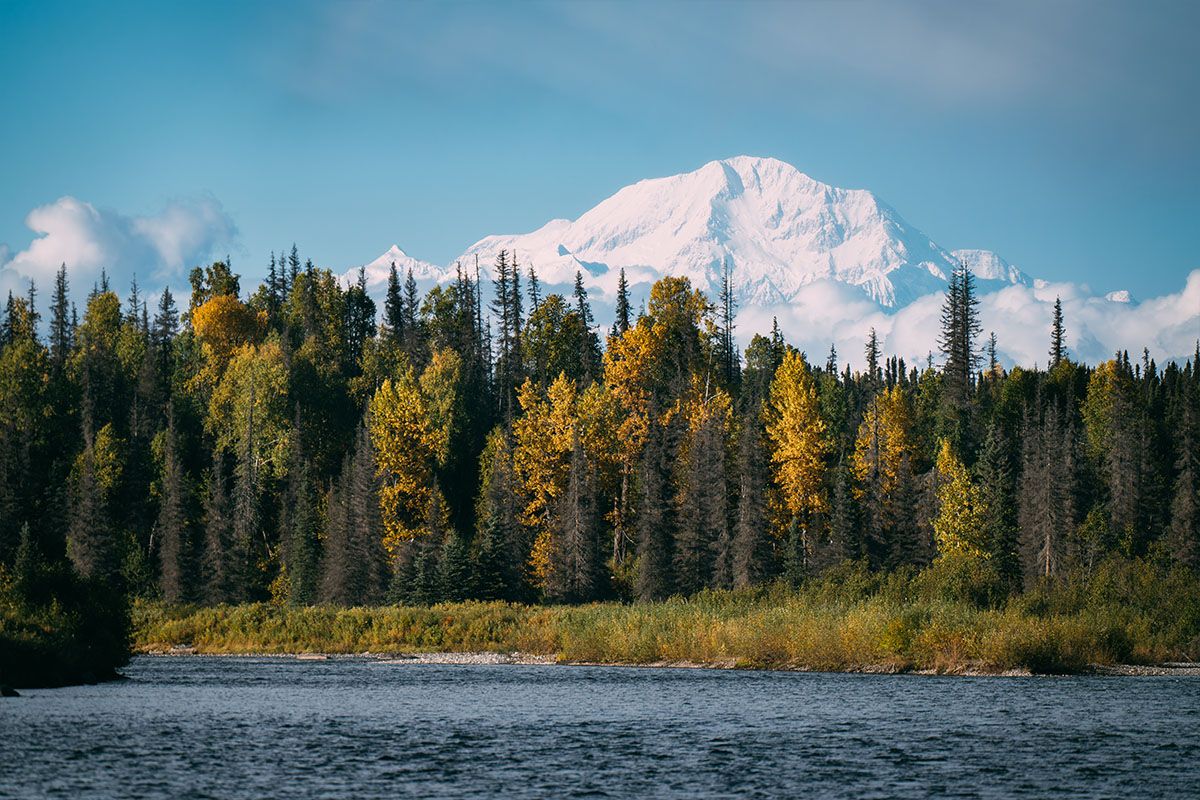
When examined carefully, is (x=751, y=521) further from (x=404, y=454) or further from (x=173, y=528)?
(x=173, y=528)

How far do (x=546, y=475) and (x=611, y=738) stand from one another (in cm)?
6299

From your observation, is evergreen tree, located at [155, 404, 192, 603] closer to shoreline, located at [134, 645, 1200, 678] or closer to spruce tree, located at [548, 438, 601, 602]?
shoreline, located at [134, 645, 1200, 678]

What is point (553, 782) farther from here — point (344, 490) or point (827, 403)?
point (827, 403)

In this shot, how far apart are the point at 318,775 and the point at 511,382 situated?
Answer: 11022 centimetres

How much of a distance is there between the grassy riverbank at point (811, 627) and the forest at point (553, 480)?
3.33 metres

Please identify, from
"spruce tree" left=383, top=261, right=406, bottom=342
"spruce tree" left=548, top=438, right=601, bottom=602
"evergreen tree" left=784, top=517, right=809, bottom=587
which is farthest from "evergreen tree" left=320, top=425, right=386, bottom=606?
"spruce tree" left=383, top=261, right=406, bottom=342

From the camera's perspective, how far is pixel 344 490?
103m

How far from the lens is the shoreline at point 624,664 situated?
55.7 meters

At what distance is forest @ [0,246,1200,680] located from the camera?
92.8 m

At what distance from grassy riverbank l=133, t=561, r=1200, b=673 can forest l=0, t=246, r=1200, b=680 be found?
333 centimetres

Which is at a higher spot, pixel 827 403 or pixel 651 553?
pixel 827 403

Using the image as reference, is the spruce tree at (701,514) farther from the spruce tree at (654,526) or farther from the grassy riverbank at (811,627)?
the grassy riverbank at (811,627)

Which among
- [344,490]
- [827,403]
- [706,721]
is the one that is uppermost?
[827,403]

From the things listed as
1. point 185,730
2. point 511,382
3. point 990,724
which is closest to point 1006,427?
point 511,382
